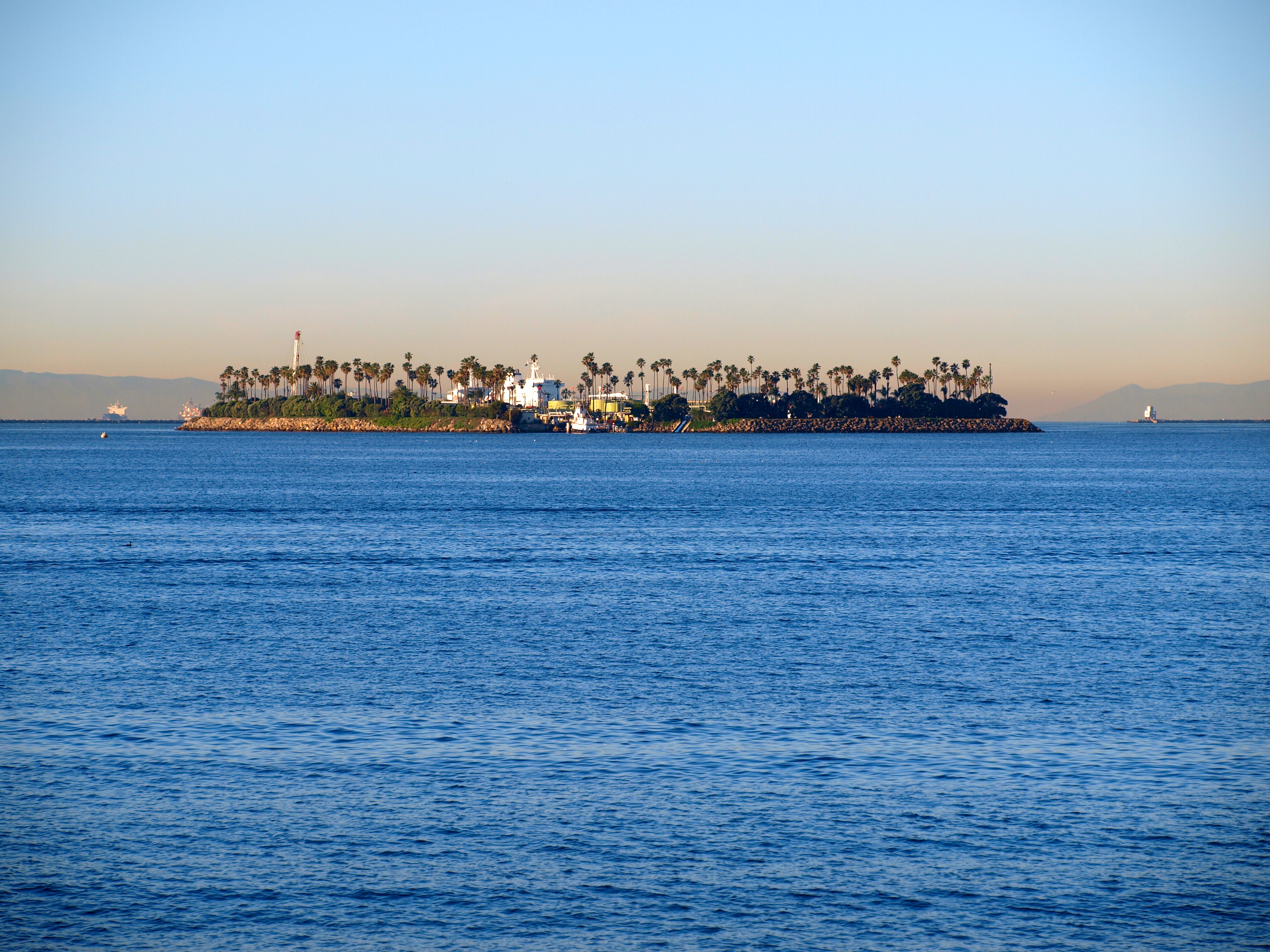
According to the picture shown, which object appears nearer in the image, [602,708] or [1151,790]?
[1151,790]

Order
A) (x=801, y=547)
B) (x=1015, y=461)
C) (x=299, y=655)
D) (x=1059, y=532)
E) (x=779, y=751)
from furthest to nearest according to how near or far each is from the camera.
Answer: (x=1015, y=461) < (x=1059, y=532) < (x=801, y=547) < (x=299, y=655) < (x=779, y=751)

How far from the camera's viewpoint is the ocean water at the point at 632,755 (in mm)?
13414

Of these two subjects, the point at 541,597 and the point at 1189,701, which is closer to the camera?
the point at 1189,701

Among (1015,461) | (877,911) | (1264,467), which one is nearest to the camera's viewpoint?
(877,911)

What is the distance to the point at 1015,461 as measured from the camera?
17025 centimetres

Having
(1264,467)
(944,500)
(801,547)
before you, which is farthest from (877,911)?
(1264,467)

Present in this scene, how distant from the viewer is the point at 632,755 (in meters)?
19.2

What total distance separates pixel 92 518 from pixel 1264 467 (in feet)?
445

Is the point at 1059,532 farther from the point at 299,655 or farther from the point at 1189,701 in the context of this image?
the point at 299,655

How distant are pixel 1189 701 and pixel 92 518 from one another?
6160 centimetres

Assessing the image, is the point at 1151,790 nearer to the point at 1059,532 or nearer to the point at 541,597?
the point at 541,597

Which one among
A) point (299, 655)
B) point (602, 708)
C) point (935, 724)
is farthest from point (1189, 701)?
point (299, 655)

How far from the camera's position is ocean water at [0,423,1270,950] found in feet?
44.0

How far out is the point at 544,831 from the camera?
15.7m
